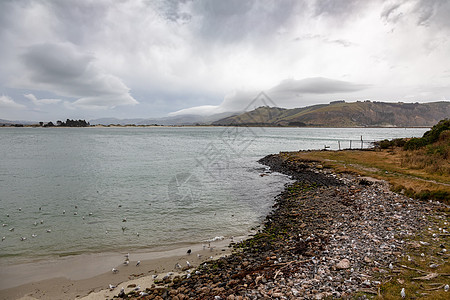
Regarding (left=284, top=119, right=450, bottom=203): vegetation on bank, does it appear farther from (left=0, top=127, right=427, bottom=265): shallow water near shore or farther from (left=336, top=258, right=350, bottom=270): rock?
(left=336, top=258, right=350, bottom=270): rock

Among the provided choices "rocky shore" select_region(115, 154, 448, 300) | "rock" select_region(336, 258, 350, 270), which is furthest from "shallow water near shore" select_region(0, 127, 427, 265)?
"rock" select_region(336, 258, 350, 270)

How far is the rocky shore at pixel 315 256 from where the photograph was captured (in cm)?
775

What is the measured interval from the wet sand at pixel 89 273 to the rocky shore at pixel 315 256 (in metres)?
1.14

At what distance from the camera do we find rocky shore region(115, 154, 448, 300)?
7754mm

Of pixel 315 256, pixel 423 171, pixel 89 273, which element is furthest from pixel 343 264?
pixel 423 171

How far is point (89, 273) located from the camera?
11164mm

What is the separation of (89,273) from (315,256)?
34.6ft

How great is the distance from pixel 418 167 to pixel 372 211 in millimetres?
19291

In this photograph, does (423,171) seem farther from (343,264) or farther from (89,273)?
(89,273)

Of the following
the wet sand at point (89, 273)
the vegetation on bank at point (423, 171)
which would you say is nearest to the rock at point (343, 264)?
the wet sand at point (89, 273)

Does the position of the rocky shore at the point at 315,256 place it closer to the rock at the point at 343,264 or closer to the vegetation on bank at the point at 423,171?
the rock at the point at 343,264

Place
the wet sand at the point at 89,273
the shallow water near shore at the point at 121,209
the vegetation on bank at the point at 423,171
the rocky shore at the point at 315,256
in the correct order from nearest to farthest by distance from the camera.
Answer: the rocky shore at the point at 315,256, the wet sand at the point at 89,273, the shallow water near shore at the point at 121,209, the vegetation on bank at the point at 423,171

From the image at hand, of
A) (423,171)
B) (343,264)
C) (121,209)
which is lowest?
(121,209)

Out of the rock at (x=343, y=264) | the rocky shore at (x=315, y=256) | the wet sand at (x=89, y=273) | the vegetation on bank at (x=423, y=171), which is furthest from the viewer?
the vegetation on bank at (x=423, y=171)
